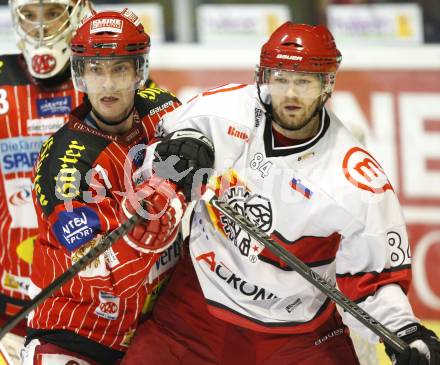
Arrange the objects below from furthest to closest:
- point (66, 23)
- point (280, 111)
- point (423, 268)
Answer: point (423, 268) < point (66, 23) < point (280, 111)

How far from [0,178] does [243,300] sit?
108 cm

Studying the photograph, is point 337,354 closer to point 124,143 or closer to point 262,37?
point 124,143

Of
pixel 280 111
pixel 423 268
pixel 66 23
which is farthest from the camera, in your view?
pixel 423 268

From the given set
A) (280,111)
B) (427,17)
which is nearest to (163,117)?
(280,111)

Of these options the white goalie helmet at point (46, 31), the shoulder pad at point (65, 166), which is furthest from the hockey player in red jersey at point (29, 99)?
the shoulder pad at point (65, 166)

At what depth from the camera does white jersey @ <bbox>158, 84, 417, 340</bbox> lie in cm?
321

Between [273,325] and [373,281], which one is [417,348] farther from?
[273,325]

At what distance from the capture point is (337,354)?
3398 mm

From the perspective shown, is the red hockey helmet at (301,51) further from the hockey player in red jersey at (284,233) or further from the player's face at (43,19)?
the player's face at (43,19)

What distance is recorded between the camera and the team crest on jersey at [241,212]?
3.34 m

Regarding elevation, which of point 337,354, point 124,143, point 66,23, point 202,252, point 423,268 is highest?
point 66,23

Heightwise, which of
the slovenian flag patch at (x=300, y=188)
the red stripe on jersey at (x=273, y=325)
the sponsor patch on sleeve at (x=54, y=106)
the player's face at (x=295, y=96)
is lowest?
the red stripe on jersey at (x=273, y=325)

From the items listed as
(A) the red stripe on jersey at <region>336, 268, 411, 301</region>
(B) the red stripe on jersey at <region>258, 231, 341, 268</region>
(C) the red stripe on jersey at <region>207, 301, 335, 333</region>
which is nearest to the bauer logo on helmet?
(B) the red stripe on jersey at <region>258, 231, 341, 268</region>

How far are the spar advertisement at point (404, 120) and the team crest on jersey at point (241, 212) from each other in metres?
2.14
